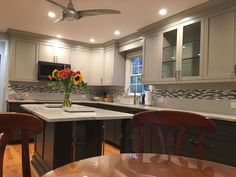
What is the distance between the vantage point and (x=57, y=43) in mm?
5102

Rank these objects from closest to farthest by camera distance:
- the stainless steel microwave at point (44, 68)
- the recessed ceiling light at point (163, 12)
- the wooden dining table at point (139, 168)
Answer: the wooden dining table at point (139, 168), the recessed ceiling light at point (163, 12), the stainless steel microwave at point (44, 68)

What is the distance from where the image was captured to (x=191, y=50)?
313cm

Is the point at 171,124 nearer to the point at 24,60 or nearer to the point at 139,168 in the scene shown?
the point at 139,168

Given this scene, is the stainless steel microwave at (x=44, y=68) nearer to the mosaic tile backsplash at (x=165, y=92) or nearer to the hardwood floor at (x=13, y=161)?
the mosaic tile backsplash at (x=165, y=92)

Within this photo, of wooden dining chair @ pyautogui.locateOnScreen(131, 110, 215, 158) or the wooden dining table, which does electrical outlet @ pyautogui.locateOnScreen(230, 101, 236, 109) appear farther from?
the wooden dining table

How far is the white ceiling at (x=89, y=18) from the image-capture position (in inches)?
119

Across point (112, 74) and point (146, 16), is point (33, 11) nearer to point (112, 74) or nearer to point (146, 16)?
point (146, 16)

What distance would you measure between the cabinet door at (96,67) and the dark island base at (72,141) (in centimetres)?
313

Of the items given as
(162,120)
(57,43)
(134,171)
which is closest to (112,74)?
(57,43)

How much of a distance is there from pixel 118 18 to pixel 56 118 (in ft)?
8.07

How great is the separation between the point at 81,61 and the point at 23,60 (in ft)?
4.64

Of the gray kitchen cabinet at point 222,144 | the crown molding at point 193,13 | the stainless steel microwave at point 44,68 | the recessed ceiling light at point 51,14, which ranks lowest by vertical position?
the gray kitchen cabinet at point 222,144

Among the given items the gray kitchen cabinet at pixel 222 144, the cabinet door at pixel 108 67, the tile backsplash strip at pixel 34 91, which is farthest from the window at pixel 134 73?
the gray kitchen cabinet at pixel 222 144

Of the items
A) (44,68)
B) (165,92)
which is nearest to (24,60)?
(44,68)
